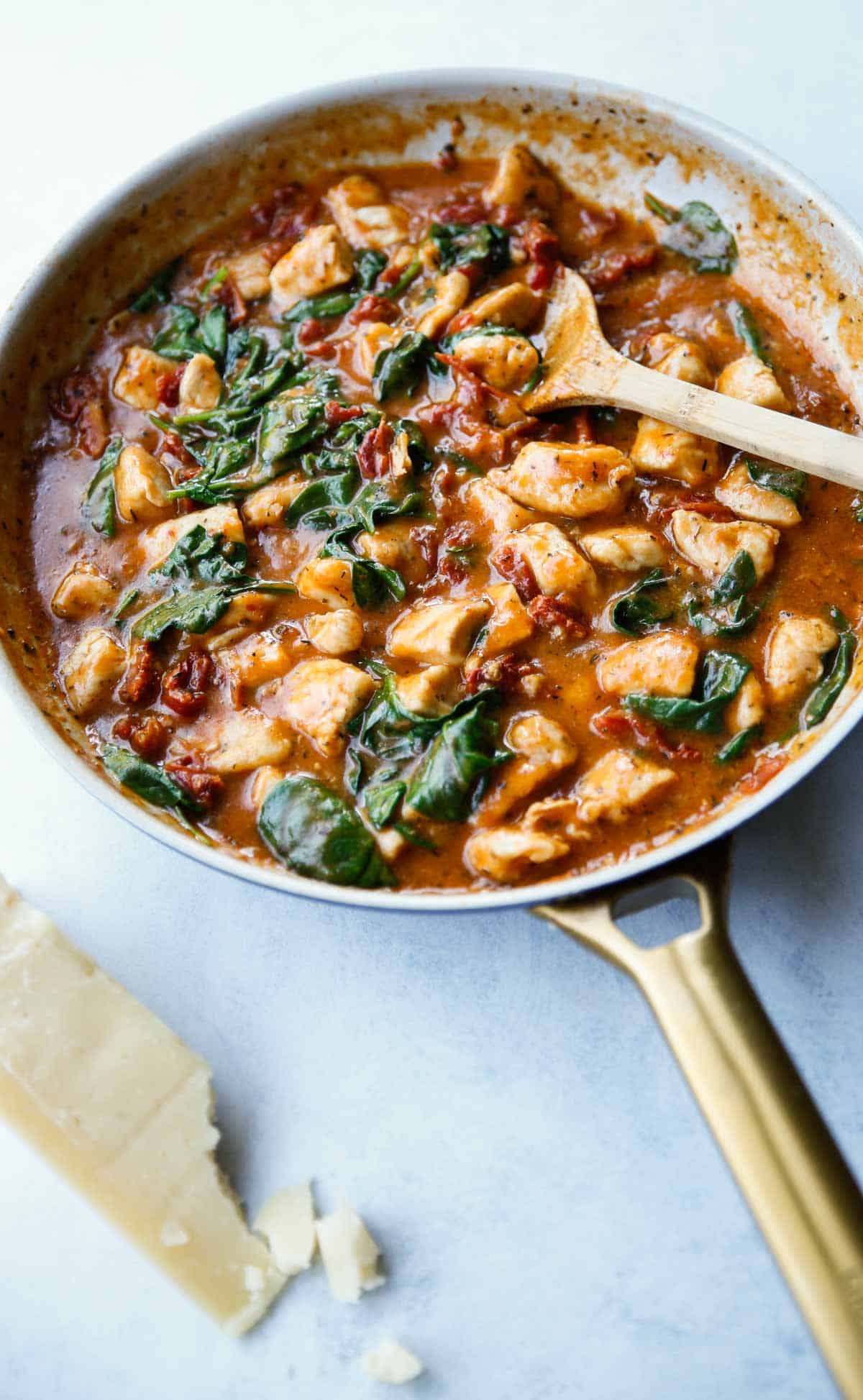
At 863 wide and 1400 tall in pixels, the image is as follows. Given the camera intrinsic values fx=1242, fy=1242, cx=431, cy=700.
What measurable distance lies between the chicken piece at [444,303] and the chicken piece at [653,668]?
136cm

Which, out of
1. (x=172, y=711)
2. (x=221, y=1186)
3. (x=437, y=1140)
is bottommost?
(x=437, y=1140)

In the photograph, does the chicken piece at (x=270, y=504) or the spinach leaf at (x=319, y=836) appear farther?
the chicken piece at (x=270, y=504)

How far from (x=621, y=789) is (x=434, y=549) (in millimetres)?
983

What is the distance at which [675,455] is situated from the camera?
3.75 m

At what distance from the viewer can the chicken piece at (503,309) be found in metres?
4.11

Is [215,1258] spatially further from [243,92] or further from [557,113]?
[243,92]

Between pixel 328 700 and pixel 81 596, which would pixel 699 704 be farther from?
pixel 81 596

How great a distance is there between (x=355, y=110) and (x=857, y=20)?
6.65ft

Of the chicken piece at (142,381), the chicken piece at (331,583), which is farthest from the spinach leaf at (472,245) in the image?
the chicken piece at (331,583)

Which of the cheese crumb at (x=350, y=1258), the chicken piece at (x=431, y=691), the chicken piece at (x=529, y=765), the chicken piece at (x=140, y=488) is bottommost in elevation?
the cheese crumb at (x=350, y=1258)

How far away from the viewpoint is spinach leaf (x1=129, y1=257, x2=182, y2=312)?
4457 mm

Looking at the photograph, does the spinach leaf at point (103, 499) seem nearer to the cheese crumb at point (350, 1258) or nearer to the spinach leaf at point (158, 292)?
the spinach leaf at point (158, 292)

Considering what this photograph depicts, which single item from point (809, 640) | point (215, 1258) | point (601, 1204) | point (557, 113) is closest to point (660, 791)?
point (809, 640)

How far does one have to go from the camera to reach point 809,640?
3.48 m
